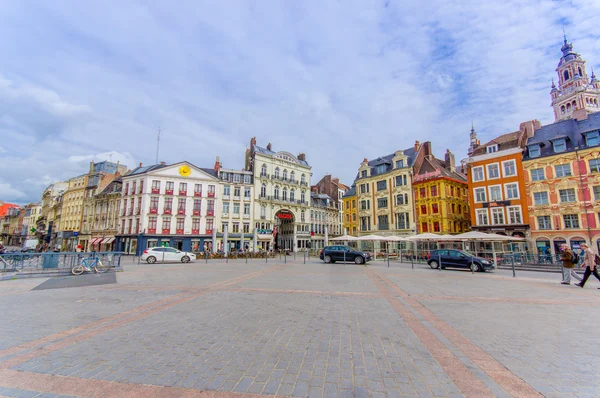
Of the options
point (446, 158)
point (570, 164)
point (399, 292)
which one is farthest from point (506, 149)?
point (399, 292)

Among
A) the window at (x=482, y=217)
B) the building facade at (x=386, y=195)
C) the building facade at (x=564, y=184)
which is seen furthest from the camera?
the building facade at (x=386, y=195)

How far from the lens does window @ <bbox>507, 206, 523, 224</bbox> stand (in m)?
31.1

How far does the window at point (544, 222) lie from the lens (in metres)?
28.9

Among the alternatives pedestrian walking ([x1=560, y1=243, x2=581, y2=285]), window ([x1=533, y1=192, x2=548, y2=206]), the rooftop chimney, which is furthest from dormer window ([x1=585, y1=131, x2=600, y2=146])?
pedestrian walking ([x1=560, y1=243, x2=581, y2=285])

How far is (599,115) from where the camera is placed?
28.5 m

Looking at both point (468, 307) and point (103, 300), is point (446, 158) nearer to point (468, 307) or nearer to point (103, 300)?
point (468, 307)

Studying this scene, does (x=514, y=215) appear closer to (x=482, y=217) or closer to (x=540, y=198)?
(x=540, y=198)

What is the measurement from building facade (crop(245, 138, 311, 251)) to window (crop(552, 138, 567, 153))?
120ft

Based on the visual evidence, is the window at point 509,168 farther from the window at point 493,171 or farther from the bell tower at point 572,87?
the bell tower at point 572,87

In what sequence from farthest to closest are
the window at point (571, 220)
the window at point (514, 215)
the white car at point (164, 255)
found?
the window at point (514, 215) < the window at point (571, 220) < the white car at point (164, 255)

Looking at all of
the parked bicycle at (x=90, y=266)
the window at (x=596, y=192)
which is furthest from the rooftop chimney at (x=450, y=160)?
the parked bicycle at (x=90, y=266)

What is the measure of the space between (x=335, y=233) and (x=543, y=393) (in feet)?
202

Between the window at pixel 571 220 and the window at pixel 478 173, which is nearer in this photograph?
the window at pixel 571 220

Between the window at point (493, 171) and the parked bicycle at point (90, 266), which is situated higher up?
the window at point (493, 171)
